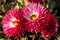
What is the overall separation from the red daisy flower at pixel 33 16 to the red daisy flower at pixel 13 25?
36 mm

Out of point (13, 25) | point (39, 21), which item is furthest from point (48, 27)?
point (13, 25)

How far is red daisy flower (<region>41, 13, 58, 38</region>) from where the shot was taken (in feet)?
3.64

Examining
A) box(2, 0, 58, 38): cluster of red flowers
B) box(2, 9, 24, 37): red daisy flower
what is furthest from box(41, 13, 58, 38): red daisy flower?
box(2, 9, 24, 37): red daisy flower

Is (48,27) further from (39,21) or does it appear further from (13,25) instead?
(13,25)

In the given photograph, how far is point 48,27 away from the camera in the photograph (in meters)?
1.12

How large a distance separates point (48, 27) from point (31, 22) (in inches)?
3.7

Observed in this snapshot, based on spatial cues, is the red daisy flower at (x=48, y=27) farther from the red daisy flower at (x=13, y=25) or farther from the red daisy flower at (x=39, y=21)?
the red daisy flower at (x=13, y=25)

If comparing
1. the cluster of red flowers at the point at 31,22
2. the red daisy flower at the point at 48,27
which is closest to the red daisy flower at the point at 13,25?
the cluster of red flowers at the point at 31,22

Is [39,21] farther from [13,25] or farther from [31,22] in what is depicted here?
[13,25]

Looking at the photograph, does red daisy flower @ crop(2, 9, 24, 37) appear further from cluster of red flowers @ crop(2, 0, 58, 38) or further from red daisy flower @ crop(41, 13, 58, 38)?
red daisy flower @ crop(41, 13, 58, 38)

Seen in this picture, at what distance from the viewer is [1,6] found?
4.66 feet

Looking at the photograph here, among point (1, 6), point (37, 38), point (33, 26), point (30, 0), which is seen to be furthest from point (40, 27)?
point (1, 6)

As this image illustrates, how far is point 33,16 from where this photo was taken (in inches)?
45.3

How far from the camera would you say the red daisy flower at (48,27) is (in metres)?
1.11
